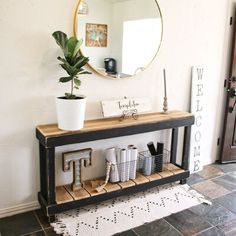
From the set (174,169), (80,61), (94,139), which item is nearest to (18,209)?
(94,139)

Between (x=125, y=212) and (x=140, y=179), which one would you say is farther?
(x=140, y=179)

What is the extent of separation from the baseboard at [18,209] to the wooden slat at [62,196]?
0.22 meters

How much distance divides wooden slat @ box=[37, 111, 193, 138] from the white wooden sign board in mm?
60

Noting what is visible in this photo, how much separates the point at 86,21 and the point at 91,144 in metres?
1.04

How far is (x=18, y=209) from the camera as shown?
2.26 m

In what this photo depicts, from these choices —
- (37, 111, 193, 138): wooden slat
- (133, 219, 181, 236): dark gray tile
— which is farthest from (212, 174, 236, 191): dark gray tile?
(133, 219, 181, 236): dark gray tile

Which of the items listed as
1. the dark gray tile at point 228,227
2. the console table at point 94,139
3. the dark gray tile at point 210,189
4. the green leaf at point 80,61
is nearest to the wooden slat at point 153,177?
the console table at point 94,139

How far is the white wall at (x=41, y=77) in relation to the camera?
201 centimetres

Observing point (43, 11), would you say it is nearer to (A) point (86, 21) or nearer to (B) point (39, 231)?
(A) point (86, 21)

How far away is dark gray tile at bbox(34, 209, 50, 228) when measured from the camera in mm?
2135

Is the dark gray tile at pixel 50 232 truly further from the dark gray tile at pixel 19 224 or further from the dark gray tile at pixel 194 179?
the dark gray tile at pixel 194 179

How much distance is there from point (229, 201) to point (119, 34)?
1806mm

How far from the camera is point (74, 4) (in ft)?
7.02

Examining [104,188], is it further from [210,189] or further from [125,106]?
[210,189]
